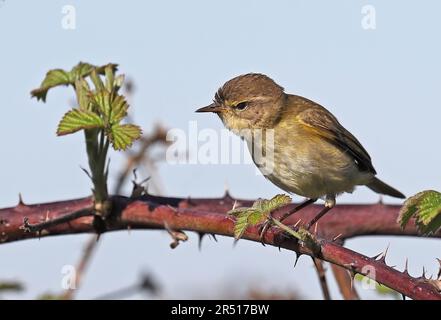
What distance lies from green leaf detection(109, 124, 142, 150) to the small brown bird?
6.12ft

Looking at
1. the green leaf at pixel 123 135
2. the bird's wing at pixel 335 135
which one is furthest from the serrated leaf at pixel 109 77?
the bird's wing at pixel 335 135

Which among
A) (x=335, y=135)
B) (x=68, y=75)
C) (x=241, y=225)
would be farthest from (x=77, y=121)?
(x=335, y=135)

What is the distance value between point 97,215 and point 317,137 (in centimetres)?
227

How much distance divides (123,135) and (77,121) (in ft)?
0.75

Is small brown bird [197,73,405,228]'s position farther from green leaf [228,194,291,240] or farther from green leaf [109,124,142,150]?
green leaf [228,194,291,240]

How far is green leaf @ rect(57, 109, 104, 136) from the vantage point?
134 inches

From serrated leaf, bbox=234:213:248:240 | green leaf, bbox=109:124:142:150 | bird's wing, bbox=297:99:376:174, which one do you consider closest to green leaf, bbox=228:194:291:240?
serrated leaf, bbox=234:213:248:240

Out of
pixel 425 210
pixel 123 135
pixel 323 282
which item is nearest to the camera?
pixel 425 210

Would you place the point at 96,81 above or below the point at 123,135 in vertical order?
above

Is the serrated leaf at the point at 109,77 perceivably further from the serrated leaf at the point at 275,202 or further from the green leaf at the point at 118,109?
the serrated leaf at the point at 275,202

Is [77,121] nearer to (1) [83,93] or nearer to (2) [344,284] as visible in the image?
(1) [83,93]

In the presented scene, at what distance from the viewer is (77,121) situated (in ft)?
11.3

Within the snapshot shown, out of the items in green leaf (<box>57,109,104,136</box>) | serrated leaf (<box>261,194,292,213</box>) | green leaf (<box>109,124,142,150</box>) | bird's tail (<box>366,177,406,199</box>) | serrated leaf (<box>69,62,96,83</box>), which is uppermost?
serrated leaf (<box>69,62,96,83</box>)

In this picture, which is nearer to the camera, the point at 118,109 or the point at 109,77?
the point at 118,109
